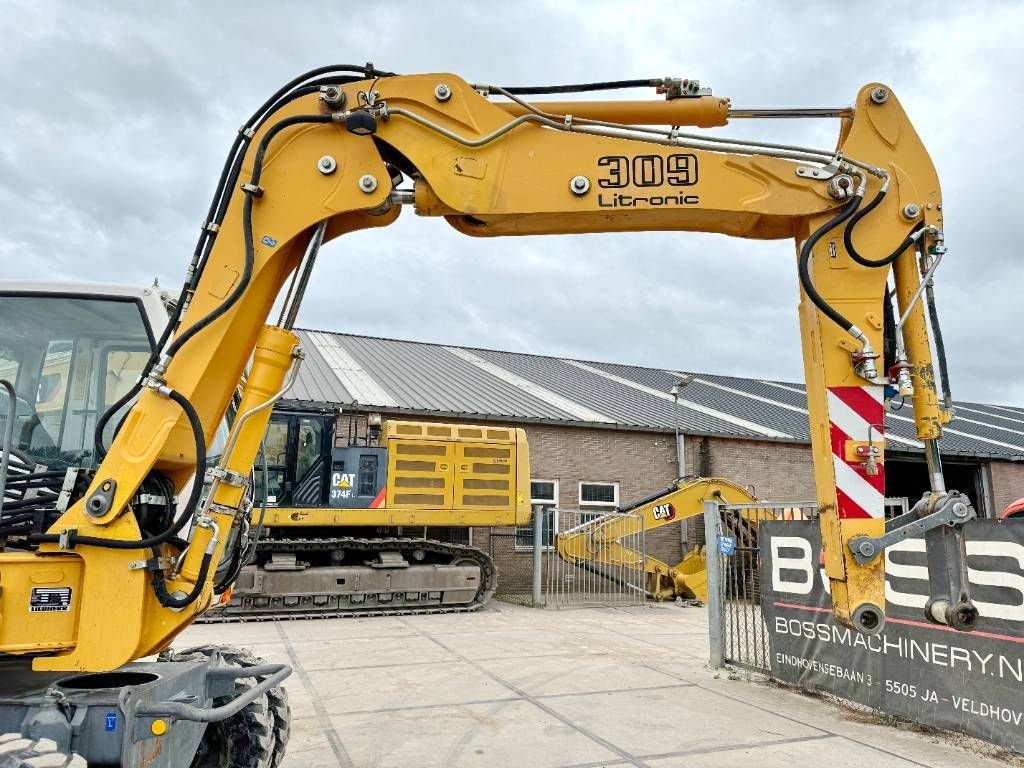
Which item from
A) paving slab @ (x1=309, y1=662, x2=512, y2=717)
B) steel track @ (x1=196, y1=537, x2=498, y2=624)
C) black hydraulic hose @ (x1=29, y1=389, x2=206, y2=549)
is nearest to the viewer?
black hydraulic hose @ (x1=29, y1=389, x2=206, y2=549)

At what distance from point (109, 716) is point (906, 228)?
13.8 ft

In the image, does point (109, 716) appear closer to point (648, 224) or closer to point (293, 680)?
point (648, 224)

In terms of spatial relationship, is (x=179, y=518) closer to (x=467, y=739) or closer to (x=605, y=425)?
(x=467, y=739)

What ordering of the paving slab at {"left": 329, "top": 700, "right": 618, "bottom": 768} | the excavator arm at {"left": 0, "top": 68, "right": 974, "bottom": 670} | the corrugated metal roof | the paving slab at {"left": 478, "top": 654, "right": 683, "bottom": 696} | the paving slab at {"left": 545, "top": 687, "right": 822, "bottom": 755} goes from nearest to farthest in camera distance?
1. the excavator arm at {"left": 0, "top": 68, "right": 974, "bottom": 670}
2. the paving slab at {"left": 329, "top": 700, "right": 618, "bottom": 768}
3. the paving slab at {"left": 545, "top": 687, "right": 822, "bottom": 755}
4. the paving slab at {"left": 478, "top": 654, "right": 683, "bottom": 696}
5. the corrugated metal roof

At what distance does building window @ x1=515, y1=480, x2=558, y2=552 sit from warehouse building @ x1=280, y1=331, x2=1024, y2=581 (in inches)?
1.3

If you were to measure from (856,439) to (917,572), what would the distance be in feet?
9.81

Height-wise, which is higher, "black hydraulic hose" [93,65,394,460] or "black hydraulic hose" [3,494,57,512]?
"black hydraulic hose" [93,65,394,460]

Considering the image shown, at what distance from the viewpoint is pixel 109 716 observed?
2.88 meters

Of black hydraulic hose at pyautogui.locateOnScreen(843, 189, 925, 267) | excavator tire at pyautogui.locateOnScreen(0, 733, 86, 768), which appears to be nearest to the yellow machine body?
excavator tire at pyautogui.locateOnScreen(0, 733, 86, 768)

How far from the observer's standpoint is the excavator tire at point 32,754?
8.61 feet

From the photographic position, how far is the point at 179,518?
10.9ft

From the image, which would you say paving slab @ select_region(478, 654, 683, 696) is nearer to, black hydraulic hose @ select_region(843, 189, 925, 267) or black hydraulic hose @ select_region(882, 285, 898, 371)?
black hydraulic hose @ select_region(882, 285, 898, 371)

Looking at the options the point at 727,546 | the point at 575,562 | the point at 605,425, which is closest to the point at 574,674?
the point at 727,546

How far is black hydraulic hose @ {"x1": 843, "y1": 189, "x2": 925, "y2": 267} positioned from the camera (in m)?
3.67
